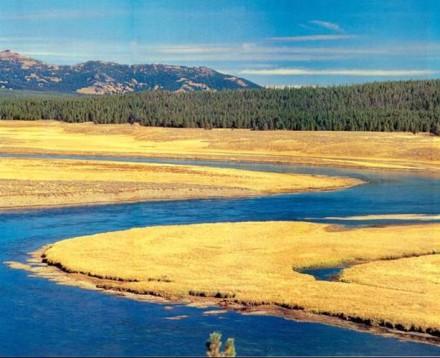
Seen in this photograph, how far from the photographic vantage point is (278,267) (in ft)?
163

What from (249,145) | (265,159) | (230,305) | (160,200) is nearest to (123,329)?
(230,305)

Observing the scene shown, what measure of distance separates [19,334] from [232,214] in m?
38.9

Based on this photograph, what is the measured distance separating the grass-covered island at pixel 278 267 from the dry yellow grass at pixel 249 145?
61434 mm

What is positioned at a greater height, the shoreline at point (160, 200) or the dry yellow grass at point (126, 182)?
the dry yellow grass at point (126, 182)

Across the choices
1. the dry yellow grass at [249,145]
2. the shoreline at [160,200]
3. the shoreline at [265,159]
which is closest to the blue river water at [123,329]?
the shoreline at [160,200]

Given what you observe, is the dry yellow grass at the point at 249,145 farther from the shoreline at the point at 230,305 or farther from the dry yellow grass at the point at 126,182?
the shoreline at the point at 230,305

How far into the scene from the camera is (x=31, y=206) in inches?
3017

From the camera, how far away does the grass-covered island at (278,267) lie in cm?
4031

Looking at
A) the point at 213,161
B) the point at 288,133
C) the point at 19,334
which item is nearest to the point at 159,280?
the point at 19,334

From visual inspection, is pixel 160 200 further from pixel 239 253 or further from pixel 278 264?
pixel 278 264

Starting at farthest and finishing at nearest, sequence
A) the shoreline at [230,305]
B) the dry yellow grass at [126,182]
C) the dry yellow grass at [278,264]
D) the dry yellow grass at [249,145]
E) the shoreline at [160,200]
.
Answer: the dry yellow grass at [249,145], the dry yellow grass at [126,182], the shoreline at [160,200], the dry yellow grass at [278,264], the shoreline at [230,305]

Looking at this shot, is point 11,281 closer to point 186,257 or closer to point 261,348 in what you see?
point 186,257

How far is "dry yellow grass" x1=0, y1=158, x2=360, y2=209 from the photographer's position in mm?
81631

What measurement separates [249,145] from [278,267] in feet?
355
